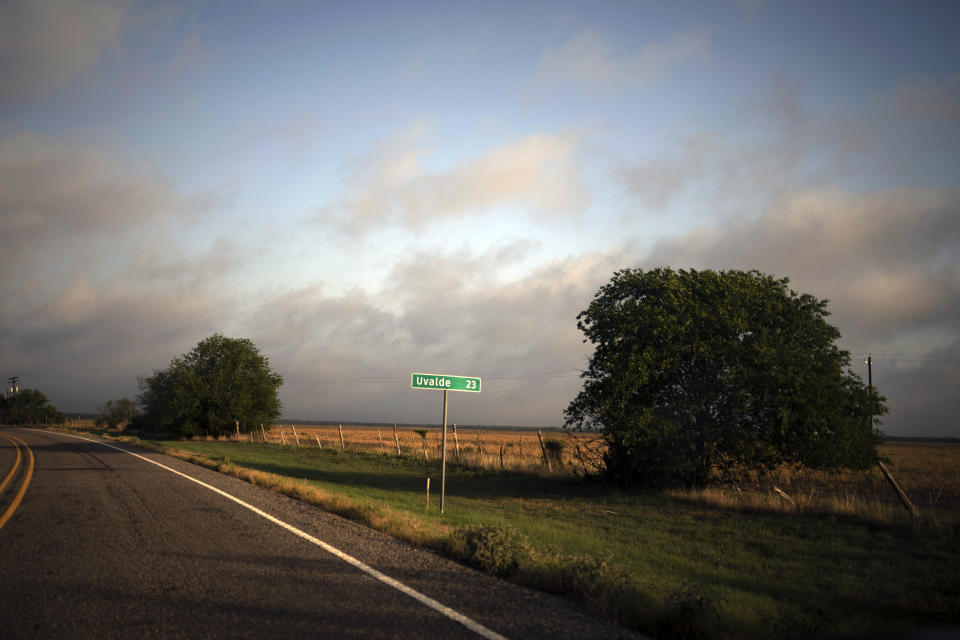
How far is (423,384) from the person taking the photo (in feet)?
41.5

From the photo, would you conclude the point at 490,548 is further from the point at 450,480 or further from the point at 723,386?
the point at 450,480

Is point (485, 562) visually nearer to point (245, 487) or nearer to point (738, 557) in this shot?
point (738, 557)

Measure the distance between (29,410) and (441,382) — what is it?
484ft

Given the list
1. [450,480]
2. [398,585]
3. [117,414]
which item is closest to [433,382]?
[398,585]

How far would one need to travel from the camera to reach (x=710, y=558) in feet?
33.1

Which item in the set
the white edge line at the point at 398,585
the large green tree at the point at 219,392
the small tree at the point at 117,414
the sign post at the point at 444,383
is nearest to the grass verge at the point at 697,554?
the white edge line at the point at 398,585

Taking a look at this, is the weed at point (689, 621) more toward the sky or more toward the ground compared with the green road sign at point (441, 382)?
more toward the ground

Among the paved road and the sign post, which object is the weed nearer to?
the paved road

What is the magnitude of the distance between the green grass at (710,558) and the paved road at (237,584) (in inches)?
26.4

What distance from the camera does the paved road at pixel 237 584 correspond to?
5160mm

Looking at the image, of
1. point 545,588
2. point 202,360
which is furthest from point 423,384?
point 202,360

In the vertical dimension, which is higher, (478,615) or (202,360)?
(202,360)

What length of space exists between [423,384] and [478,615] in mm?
7337

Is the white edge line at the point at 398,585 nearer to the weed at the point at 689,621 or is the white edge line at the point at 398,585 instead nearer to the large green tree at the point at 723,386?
the weed at the point at 689,621
